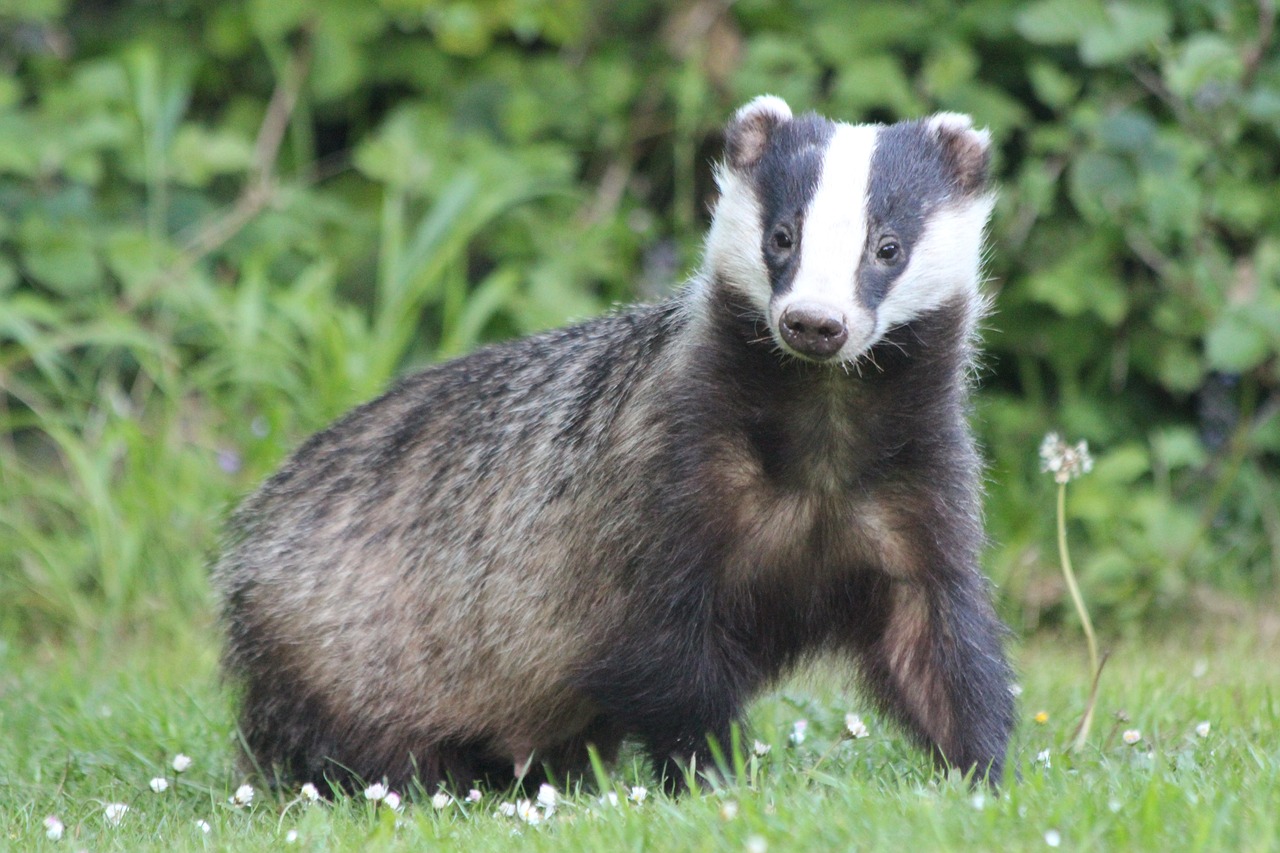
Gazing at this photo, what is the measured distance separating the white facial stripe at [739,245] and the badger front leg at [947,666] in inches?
25.1

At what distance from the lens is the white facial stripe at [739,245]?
3.30 metres

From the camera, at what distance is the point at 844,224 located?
3174 mm

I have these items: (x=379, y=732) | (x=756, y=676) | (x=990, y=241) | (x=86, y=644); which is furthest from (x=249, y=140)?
(x=756, y=676)

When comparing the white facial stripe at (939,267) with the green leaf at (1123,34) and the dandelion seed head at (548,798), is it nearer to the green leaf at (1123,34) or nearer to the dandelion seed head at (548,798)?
the dandelion seed head at (548,798)

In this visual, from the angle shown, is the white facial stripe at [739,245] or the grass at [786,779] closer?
the grass at [786,779]

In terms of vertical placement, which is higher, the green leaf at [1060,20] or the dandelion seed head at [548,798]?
the green leaf at [1060,20]

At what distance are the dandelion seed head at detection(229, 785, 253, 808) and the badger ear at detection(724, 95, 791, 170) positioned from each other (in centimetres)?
164

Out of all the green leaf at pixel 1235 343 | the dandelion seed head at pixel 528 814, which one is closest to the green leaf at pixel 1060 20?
the green leaf at pixel 1235 343

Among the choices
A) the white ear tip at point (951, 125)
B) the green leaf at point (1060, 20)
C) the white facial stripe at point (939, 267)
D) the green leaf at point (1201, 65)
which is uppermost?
the white ear tip at point (951, 125)

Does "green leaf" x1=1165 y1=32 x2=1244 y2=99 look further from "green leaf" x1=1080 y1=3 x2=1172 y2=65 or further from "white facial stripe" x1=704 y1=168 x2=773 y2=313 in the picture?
"white facial stripe" x1=704 y1=168 x2=773 y2=313

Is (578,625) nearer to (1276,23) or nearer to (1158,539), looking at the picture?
(1158,539)

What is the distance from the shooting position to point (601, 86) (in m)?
6.68

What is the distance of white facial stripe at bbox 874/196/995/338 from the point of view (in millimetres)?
3275

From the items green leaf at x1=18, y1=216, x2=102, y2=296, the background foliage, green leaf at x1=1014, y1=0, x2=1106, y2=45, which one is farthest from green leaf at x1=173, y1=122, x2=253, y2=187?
green leaf at x1=1014, y1=0, x2=1106, y2=45
